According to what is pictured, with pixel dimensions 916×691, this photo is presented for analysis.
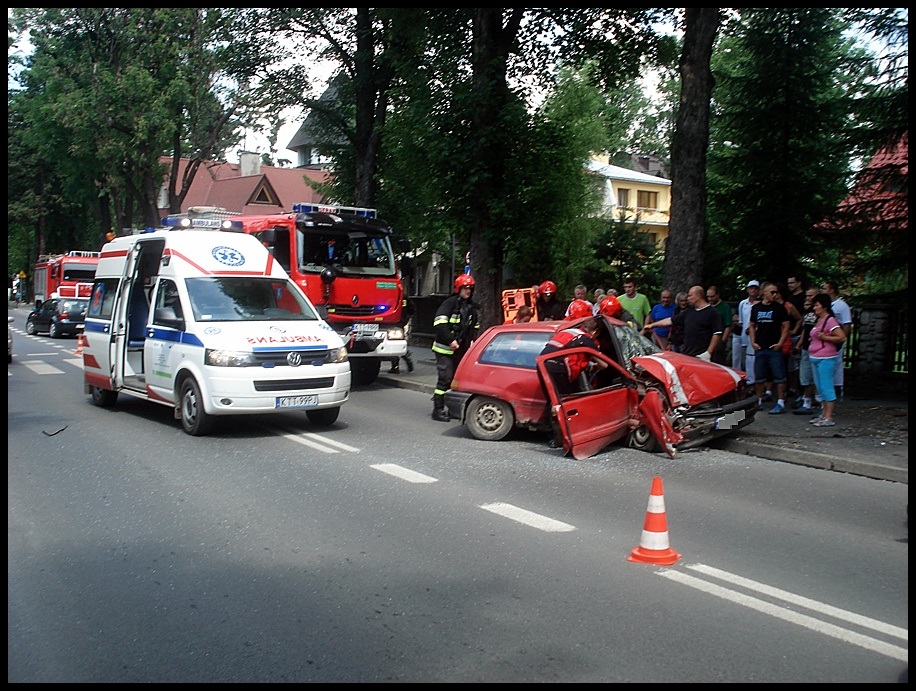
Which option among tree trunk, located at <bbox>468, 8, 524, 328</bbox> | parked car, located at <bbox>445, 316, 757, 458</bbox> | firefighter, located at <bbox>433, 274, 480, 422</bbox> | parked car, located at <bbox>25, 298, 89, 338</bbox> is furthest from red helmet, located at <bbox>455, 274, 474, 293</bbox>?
parked car, located at <bbox>25, 298, 89, 338</bbox>

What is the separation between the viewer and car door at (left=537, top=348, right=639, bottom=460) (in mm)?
9734

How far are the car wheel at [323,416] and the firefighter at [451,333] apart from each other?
159 cm

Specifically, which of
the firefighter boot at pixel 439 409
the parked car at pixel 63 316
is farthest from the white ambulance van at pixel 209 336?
the parked car at pixel 63 316

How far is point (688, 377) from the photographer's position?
10.4 meters

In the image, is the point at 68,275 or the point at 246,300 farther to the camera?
the point at 68,275

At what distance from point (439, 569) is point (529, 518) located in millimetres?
1521

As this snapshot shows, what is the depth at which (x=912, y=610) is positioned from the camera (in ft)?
11.5

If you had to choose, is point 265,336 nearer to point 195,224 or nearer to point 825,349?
point 195,224

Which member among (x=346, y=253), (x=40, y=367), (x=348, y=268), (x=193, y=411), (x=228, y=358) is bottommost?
(x=40, y=367)

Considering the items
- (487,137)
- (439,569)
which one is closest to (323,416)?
(439,569)

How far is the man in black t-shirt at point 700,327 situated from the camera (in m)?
12.7

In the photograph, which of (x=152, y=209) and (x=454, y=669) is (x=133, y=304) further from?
(x=152, y=209)

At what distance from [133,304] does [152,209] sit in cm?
2637

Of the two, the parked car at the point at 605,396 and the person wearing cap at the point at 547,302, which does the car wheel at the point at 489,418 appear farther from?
the person wearing cap at the point at 547,302
